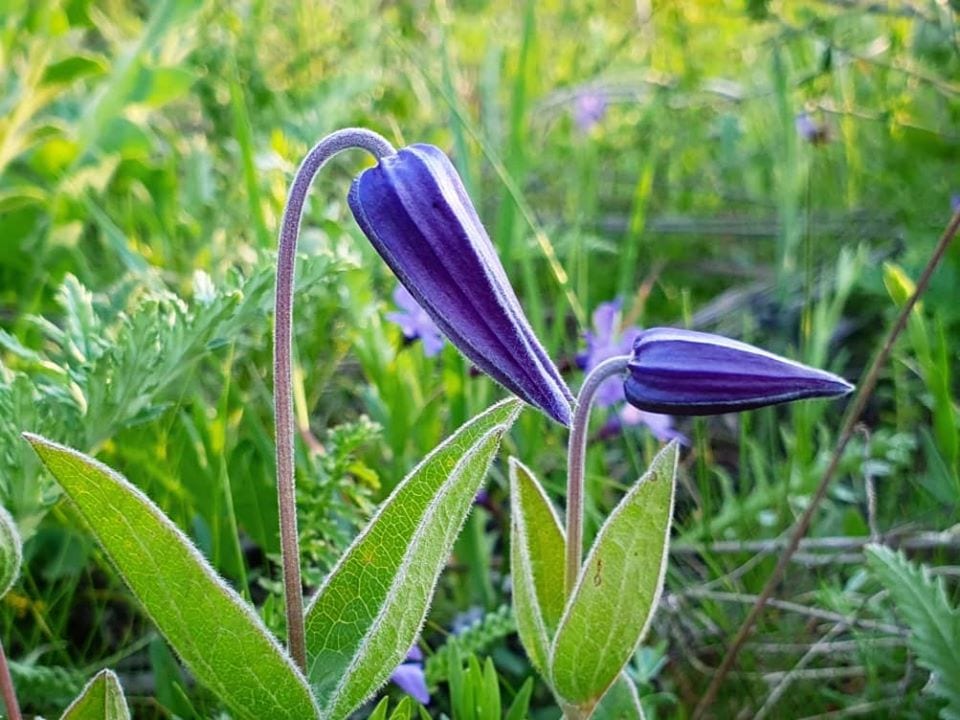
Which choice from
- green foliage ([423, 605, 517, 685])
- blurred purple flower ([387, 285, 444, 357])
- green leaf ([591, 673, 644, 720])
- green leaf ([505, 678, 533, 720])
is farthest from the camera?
blurred purple flower ([387, 285, 444, 357])

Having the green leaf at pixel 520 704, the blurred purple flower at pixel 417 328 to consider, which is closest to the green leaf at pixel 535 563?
the green leaf at pixel 520 704

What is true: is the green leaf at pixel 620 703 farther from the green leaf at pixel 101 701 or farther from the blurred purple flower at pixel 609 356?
the blurred purple flower at pixel 609 356

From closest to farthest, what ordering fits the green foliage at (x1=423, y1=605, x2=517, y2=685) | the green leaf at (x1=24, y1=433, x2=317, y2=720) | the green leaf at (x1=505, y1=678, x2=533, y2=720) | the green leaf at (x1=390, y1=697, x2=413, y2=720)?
the green leaf at (x1=24, y1=433, x2=317, y2=720), the green leaf at (x1=390, y1=697, x2=413, y2=720), the green leaf at (x1=505, y1=678, x2=533, y2=720), the green foliage at (x1=423, y1=605, x2=517, y2=685)

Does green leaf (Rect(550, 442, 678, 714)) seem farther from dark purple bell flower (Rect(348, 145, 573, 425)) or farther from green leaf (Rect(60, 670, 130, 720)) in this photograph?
green leaf (Rect(60, 670, 130, 720))

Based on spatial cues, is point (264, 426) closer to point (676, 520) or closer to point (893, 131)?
point (676, 520)

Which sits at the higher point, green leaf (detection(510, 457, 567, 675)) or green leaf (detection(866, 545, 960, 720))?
green leaf (detection(510, 457, 567, 675))

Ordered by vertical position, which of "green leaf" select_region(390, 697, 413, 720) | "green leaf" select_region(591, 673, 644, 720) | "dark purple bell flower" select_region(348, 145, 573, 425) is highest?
"dark purple bell flower" select_region(348, 145, 573, 425)

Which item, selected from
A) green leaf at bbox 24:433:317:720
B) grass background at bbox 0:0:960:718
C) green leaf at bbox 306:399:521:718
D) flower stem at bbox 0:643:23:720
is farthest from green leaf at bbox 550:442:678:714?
flower stem at bbox 0:643:23:720

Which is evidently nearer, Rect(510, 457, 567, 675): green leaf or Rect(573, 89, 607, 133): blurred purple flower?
Rect(510, 457, 567, 675): green leaf
